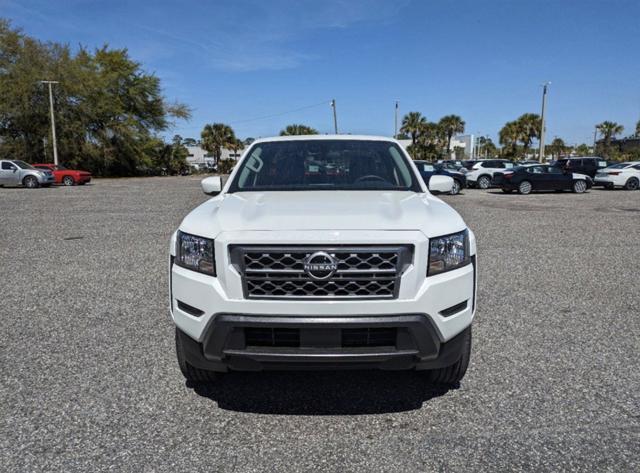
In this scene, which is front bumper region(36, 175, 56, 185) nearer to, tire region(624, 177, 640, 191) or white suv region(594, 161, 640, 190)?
white suv region(594, 161, 640, 190)

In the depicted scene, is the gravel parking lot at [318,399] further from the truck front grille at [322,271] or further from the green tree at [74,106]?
the green tree at [74,106]

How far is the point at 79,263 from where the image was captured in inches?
283

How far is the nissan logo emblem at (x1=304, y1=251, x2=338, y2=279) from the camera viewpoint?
98.5 inches

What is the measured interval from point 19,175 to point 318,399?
1094 inches

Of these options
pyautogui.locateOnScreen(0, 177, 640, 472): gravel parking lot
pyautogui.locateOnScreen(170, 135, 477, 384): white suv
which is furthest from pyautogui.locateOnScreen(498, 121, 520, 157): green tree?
pyautogui.locateOnScreen(170, 135, 477, 384): white suv

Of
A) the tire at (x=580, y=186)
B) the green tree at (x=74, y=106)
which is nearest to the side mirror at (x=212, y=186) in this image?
the tire at (x=580, y=186)

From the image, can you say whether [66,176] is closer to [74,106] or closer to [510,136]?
[74,106]

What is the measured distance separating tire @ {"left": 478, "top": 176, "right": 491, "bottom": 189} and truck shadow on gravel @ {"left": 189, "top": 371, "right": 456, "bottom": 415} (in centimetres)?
2374

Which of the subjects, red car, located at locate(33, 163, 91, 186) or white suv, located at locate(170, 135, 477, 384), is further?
red car, located at locate(33, 163, 91, 186)

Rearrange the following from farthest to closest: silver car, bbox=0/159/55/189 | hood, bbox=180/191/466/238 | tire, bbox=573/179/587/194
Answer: silver car, bbox=0/159/55/189
tire, bbox=573/179/587/194
hood, bbox=180/191/466/238

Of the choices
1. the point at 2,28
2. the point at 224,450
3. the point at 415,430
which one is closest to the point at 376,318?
the point at 415,430

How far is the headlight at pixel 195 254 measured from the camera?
2648 mm

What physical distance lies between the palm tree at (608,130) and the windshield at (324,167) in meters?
88.8

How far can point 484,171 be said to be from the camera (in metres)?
25.3
